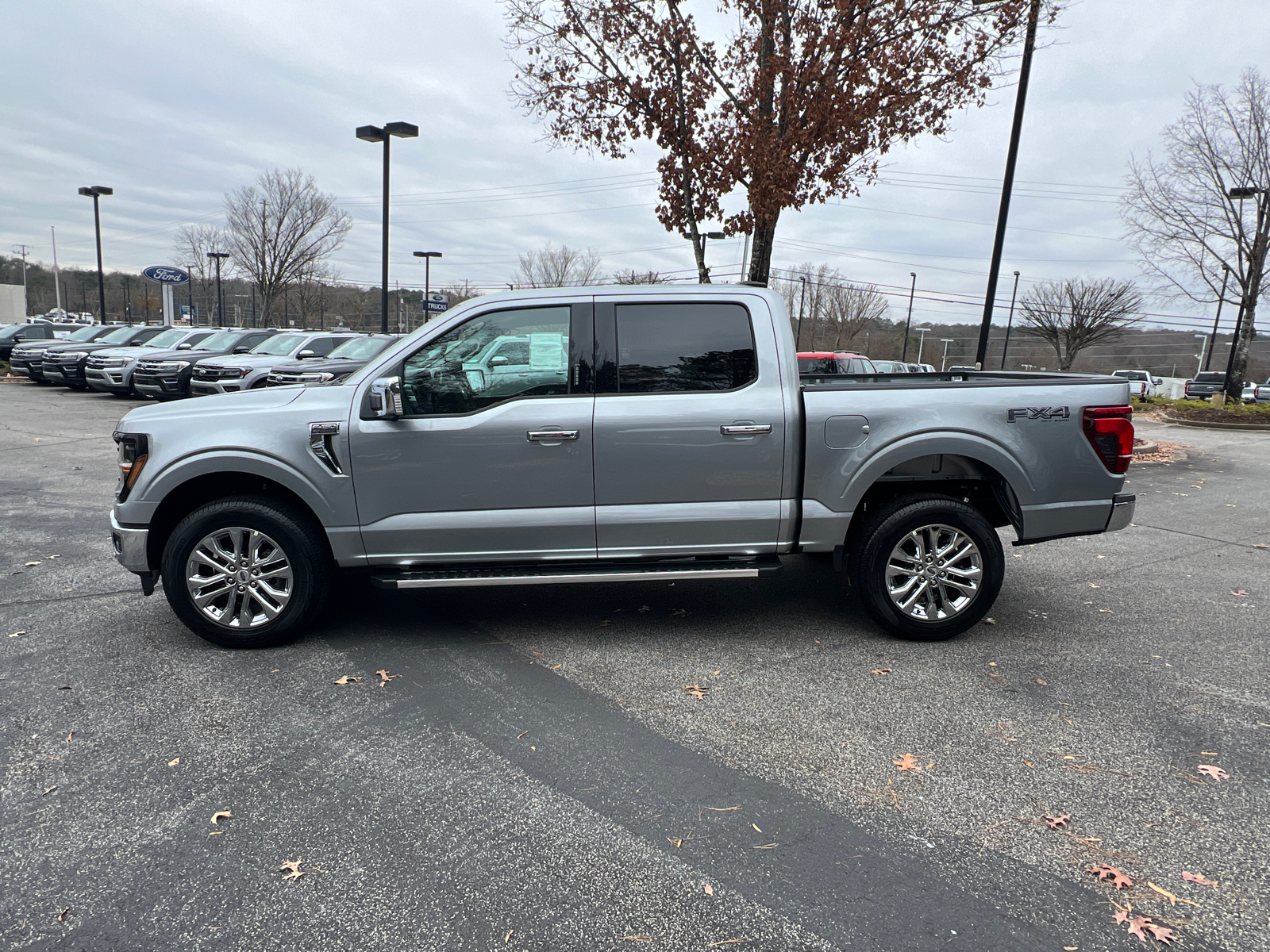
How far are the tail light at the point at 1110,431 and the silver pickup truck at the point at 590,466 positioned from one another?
0.04ft

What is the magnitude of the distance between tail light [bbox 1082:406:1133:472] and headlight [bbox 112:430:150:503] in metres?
5.43

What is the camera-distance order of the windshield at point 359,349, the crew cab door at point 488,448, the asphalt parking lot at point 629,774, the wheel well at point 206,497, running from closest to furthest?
1. the asphalt parking lot at point 629,774
2. the crew cab door at point 488,448
3. the wheel well at point 206,497
4. the windshield at point 359,349

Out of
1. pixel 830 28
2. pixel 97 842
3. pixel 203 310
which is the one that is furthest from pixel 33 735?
pixel 203 310

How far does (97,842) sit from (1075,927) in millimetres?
3333

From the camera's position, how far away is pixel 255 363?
16781 mm

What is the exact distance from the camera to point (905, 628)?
485 cm

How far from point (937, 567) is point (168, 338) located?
24706 mm

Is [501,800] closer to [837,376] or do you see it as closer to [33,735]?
[33,735]

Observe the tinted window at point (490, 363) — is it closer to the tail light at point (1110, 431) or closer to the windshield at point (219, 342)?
the tail light at point (1110, 431)

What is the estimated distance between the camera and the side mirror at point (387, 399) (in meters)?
4.41

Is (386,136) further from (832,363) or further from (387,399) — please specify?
(387,399)

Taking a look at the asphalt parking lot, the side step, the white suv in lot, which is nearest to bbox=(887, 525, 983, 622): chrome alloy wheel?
the asphalt parking lot

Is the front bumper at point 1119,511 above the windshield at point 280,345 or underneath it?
underneath

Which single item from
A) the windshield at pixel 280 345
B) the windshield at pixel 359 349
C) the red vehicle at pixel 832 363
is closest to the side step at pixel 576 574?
the red vehicle at pixel 832 363
